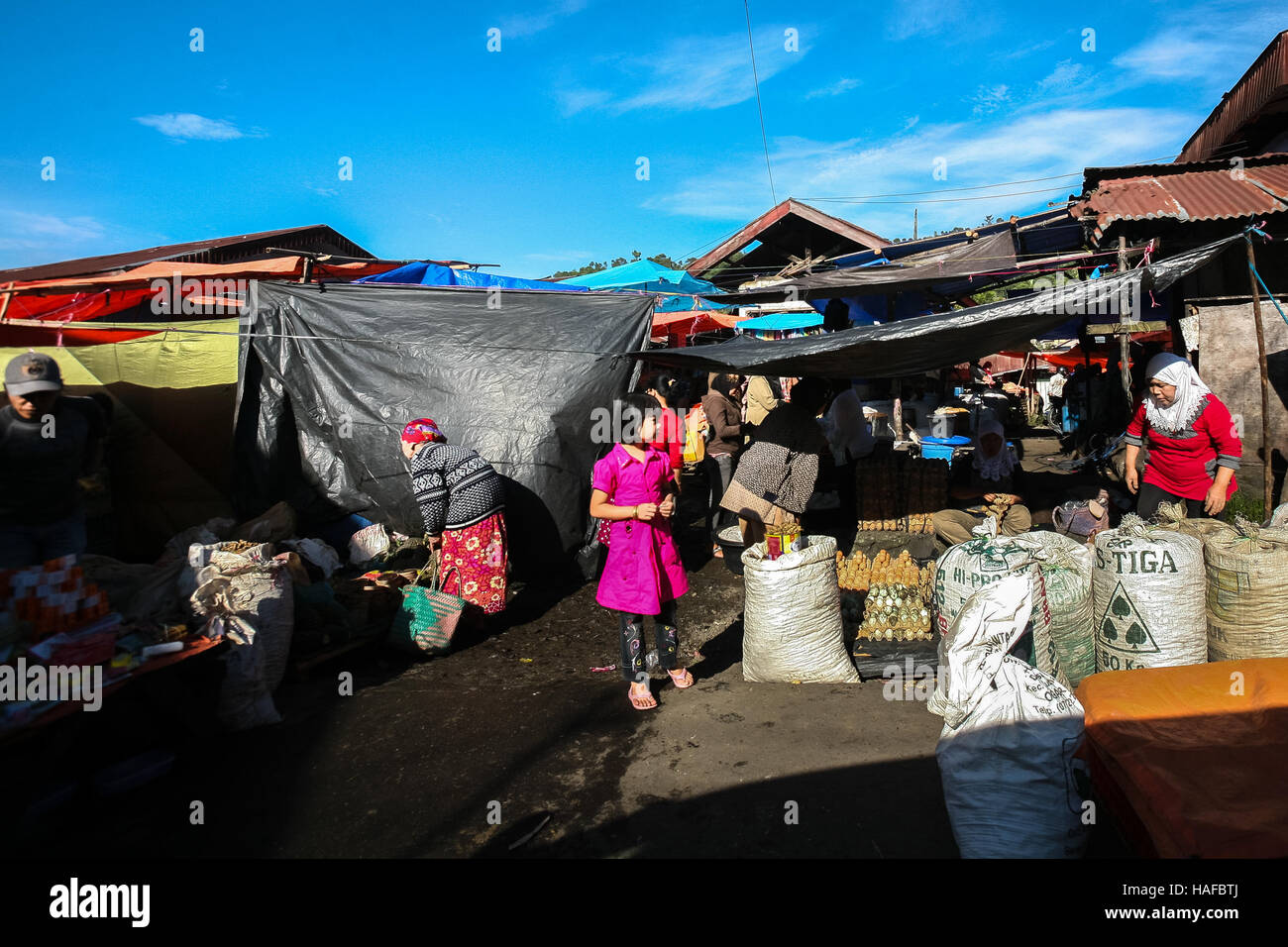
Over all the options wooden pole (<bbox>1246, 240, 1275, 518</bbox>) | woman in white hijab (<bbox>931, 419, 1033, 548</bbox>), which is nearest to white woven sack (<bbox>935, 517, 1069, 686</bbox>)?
wooden pole (<bbox>1246, 240, 1275, 518</bbox>)

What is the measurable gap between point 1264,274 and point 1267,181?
3.27 feet

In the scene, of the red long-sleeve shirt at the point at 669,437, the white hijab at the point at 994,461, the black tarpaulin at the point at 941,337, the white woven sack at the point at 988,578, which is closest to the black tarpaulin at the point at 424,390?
the red long-sleeve shirt at the point at 669,437

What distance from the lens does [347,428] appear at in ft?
24.6

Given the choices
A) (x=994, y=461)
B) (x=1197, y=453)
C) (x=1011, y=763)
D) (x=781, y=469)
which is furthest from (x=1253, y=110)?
(x=1011, y=763)

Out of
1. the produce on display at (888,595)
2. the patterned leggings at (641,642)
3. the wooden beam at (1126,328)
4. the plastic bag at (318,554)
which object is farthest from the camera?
the wooden beam at (1126,328)

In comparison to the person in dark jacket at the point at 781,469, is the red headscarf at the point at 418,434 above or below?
above

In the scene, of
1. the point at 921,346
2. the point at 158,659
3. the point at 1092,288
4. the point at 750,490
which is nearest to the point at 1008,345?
the point at 921,346

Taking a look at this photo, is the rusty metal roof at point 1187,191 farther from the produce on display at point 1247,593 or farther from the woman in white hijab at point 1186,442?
the produce on display at point 1247,593

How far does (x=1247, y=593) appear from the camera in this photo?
11.9ft

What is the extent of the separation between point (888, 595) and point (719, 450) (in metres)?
3.60

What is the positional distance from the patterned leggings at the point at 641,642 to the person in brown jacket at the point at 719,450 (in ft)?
10.9

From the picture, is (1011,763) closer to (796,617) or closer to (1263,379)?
(796,617)

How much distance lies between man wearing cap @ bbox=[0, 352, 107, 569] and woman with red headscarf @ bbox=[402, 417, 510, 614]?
2098mm

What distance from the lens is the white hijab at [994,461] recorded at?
286 inches
